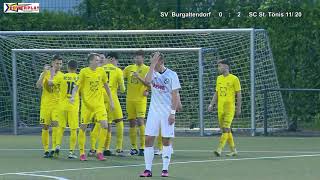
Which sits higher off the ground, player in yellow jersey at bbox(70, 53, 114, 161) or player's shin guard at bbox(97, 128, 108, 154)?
player in yellow jersey at bbox(70, 53, 114, 161)

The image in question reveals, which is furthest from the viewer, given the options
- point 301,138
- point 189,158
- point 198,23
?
point 198,23

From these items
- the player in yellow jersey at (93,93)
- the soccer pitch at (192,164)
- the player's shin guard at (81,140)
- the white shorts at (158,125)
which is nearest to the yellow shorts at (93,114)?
the player in yellow jersey at (93,93)

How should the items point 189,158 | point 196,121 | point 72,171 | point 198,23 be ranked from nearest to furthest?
1. point 72,171
2. point 189,158
3. point 196,121
4. point 198,23

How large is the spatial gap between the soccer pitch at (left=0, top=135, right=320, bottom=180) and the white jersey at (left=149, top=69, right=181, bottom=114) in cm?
110

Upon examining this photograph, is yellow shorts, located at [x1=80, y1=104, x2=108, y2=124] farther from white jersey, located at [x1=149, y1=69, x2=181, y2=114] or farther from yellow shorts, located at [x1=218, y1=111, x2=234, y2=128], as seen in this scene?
white jersey, located at [x1=149, y1=69, x2=181, y2=114]

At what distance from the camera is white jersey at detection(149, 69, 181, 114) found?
14617mm

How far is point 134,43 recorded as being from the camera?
25.5 m

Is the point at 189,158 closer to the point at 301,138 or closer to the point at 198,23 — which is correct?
the point at 301,138

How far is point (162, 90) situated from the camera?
14.7 metres

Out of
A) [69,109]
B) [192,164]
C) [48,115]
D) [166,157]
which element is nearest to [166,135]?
[166,157]

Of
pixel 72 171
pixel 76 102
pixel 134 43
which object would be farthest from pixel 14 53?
pixel 72 171

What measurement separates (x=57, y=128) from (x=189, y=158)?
2697mm

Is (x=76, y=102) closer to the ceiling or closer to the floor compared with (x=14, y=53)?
closer to the floor

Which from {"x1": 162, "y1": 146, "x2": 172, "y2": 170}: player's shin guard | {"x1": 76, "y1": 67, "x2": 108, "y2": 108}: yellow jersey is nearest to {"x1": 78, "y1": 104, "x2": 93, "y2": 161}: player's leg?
{"x1": 76, "y1": 67, "x2": 108, "y2": 108}: yellow jersey
